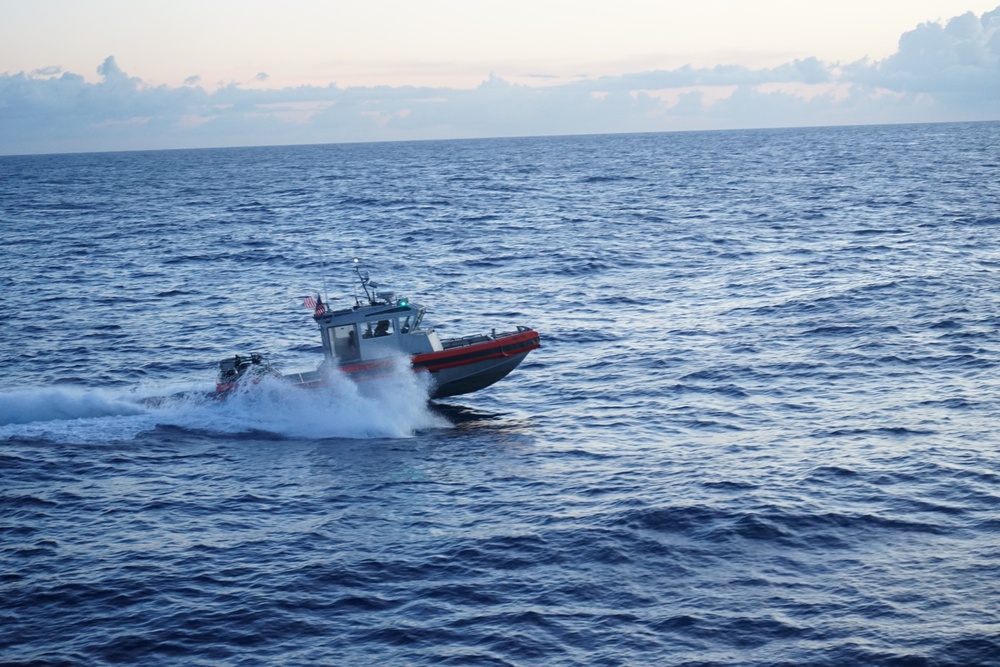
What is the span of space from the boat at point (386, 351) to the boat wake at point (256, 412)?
0.97ft

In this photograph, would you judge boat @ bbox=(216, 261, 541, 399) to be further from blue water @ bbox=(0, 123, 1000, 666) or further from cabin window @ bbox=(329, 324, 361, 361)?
blue water @ bbox=(0, 123, 1000, 666)

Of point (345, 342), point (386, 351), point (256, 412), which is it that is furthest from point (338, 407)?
point (256, 412)

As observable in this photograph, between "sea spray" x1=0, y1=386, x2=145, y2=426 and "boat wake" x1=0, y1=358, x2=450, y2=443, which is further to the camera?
"sea spray" x1=0, y1=386, x2=145, y2=426

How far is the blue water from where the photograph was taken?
16078 mm

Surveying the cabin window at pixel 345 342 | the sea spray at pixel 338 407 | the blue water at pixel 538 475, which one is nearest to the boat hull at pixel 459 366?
the sea spray at pixel 338 407

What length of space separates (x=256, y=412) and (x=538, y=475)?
28.9ft

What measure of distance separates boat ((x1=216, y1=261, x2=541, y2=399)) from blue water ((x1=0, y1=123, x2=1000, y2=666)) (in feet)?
2.22

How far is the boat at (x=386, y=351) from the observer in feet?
91.3

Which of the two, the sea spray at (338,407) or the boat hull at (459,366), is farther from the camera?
the boat hull at (459,366)

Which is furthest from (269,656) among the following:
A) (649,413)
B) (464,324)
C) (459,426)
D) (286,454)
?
(464,324)

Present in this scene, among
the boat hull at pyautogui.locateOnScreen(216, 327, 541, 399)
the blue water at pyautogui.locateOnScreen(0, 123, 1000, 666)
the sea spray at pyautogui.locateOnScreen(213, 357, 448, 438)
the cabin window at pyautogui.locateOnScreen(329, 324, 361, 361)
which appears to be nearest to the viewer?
the blue water at pyautogui.locateOnScreen(0, 123, 1000, 666)

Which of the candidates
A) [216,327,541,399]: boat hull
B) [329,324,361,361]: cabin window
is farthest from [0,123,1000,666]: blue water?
[329,324,361,361]: cabin window

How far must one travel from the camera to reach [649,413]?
28.0 meters

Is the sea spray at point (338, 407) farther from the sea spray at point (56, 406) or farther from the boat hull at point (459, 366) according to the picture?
the sea spray at point (56, 406)
